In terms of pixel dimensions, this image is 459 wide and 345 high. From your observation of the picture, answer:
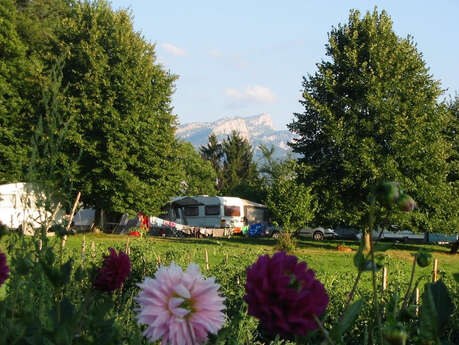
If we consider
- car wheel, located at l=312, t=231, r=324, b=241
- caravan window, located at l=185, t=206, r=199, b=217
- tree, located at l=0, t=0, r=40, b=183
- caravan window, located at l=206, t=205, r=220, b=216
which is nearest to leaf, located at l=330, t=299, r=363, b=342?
tree, located at l=0, t=0, r=40, b=183

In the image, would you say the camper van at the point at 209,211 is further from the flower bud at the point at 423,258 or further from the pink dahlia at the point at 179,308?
the pink dahlia at the point at 179,308

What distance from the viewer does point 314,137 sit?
2950cm

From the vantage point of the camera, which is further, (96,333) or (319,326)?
(96,333)

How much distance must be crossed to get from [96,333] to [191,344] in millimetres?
756

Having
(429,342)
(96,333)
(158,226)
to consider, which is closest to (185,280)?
(429,342)

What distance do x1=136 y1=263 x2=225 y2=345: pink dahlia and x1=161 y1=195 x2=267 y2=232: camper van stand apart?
157ft

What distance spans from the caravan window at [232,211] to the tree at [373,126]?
21.8m

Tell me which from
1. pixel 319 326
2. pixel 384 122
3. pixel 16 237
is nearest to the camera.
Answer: pixel 319 326

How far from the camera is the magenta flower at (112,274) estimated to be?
1812 mm

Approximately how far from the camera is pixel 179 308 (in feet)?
3.46

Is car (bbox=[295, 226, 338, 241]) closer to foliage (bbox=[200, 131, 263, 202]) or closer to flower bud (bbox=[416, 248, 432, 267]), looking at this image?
foliage (bbox=[200, 131, 263, 202])

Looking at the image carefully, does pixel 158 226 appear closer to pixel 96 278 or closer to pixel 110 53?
pixel 110 53

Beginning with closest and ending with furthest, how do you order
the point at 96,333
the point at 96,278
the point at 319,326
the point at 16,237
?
the point at 319,326 < the point at 96,333 < the point at 96,278 < the point at 16,237

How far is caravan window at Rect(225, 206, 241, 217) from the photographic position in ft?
165
